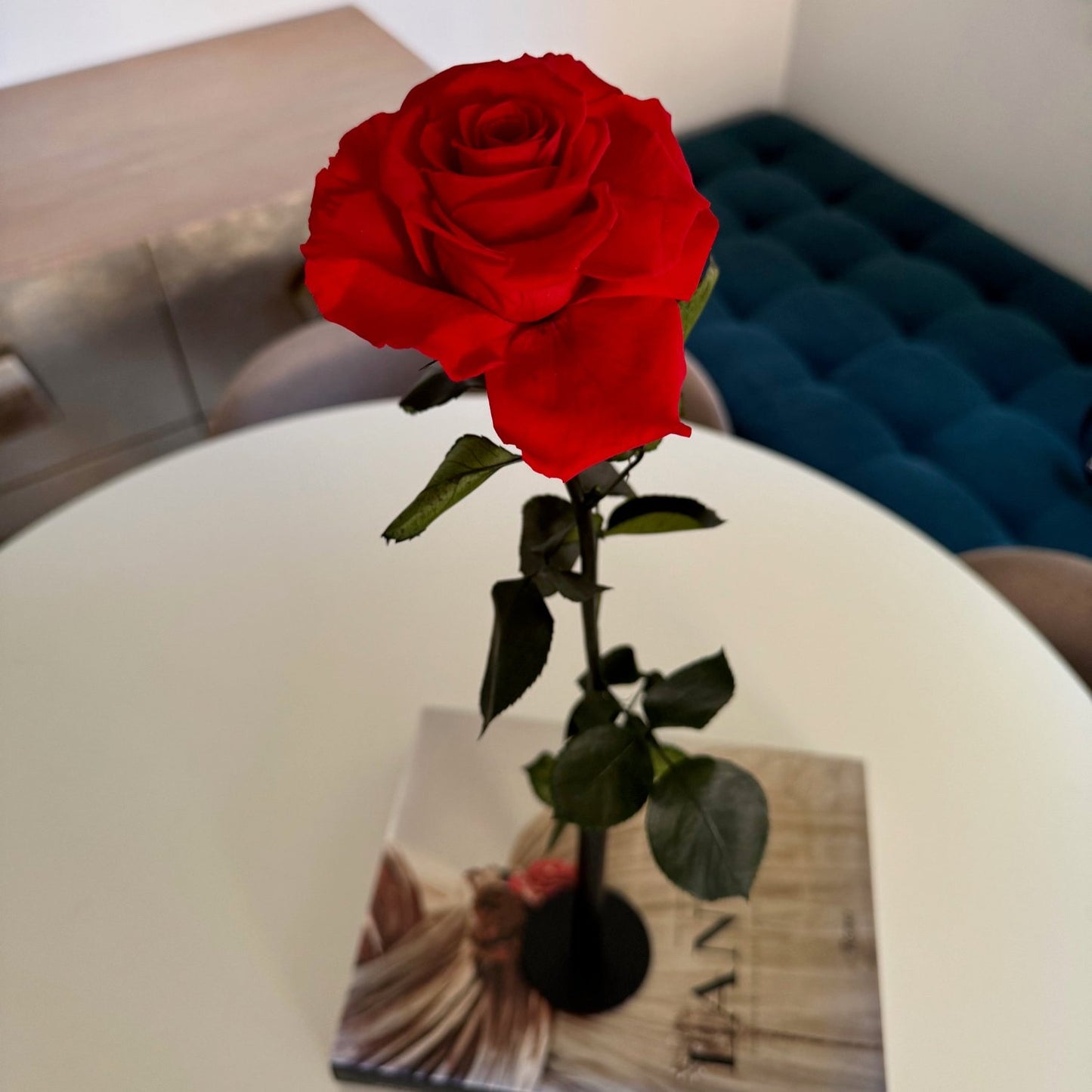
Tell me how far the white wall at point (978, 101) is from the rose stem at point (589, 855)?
1147mm

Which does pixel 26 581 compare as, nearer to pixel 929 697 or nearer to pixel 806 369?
pixel 929 697

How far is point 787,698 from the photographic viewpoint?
0.68 meters

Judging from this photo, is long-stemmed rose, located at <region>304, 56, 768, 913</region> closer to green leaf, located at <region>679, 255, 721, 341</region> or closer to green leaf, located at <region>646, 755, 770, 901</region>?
green leaf, located at <region>679, 255, 721, 341</region>

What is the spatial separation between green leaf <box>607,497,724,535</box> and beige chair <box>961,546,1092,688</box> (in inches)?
18.7

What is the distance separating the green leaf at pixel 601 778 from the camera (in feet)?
1.35

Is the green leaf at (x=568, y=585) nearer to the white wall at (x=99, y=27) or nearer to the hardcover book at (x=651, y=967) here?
the hardcover book at (x=651, y=967)

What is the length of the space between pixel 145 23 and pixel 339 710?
3.52ft

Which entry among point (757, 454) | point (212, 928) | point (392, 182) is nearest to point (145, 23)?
point (757, 454)

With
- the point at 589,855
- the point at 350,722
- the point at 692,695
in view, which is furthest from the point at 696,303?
the point at 350,722

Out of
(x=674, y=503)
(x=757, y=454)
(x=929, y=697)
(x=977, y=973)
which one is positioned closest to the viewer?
(x=674, y=503)

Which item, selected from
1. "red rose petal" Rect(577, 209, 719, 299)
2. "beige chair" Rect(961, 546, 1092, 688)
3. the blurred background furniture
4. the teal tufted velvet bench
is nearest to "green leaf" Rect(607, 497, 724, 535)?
"red rose petal" Rect(577, 209, 719, 299)

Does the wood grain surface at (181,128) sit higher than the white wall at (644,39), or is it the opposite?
the wood grain surface at (181,128)

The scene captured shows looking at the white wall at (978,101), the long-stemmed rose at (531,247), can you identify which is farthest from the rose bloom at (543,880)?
the white wall at (978,101)

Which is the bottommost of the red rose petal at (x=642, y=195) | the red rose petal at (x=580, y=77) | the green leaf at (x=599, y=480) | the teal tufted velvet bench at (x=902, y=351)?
the teal tufted velvet bench at (x=902, y=351)
